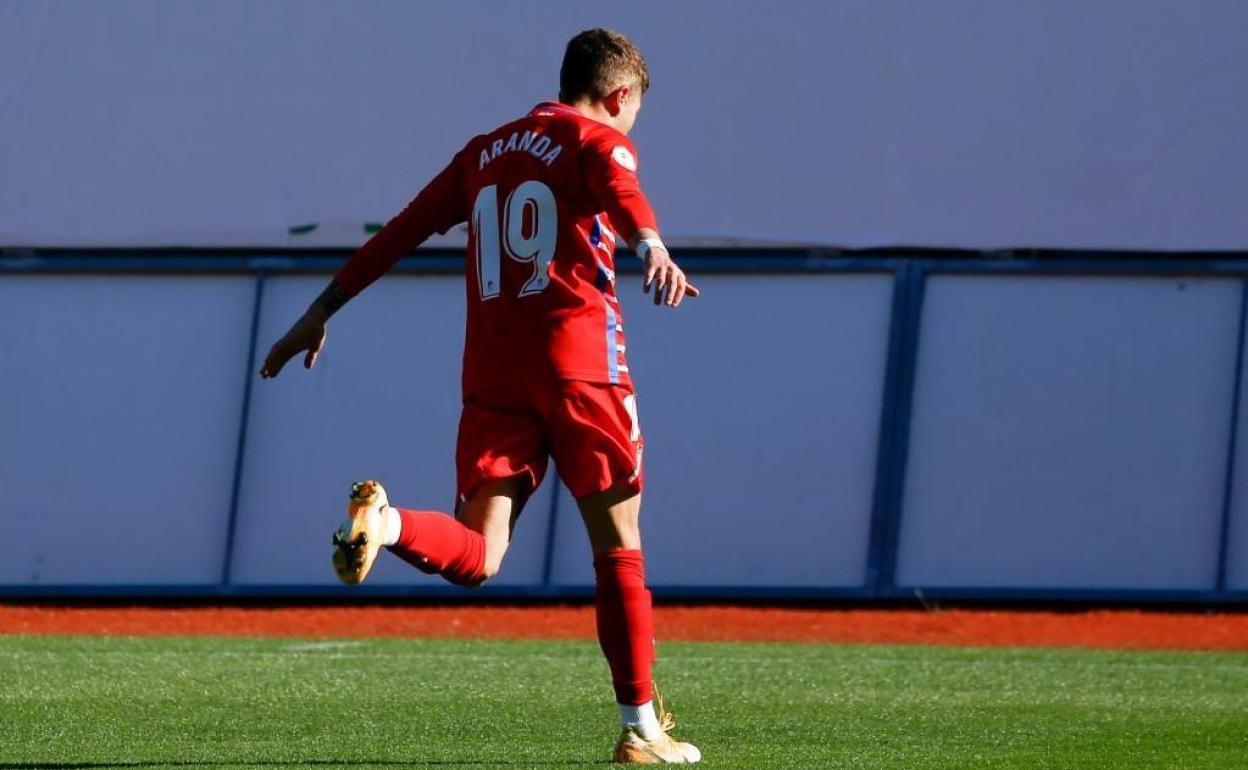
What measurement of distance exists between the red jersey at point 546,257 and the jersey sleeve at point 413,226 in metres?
0.19

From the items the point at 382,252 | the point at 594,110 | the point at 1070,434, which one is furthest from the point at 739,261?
the point at 594,110

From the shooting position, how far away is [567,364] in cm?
466

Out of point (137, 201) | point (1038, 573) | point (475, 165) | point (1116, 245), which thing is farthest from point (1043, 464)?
point (475, 165)

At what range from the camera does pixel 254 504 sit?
12422 mm

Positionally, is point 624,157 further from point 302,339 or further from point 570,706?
point 570,706

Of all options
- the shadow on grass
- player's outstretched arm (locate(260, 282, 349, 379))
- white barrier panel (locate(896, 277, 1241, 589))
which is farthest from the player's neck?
white barrier panel (locate(896, 277, 1241, 589))

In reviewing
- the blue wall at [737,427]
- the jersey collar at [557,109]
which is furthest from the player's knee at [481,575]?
the blue wall at [737,427]

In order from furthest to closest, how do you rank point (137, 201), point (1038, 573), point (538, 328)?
point (137, 201)
point (1038, 573)
point (538, 328)

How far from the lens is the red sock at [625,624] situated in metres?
4.70

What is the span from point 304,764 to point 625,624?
32.9 inches

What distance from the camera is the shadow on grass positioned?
4680 mm

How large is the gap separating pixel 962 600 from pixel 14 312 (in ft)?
20.4

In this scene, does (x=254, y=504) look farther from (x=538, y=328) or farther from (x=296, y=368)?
(x=538, y=328)

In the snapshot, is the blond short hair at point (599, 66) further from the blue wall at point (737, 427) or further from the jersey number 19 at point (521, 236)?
the blue wall at point (737, 427)
